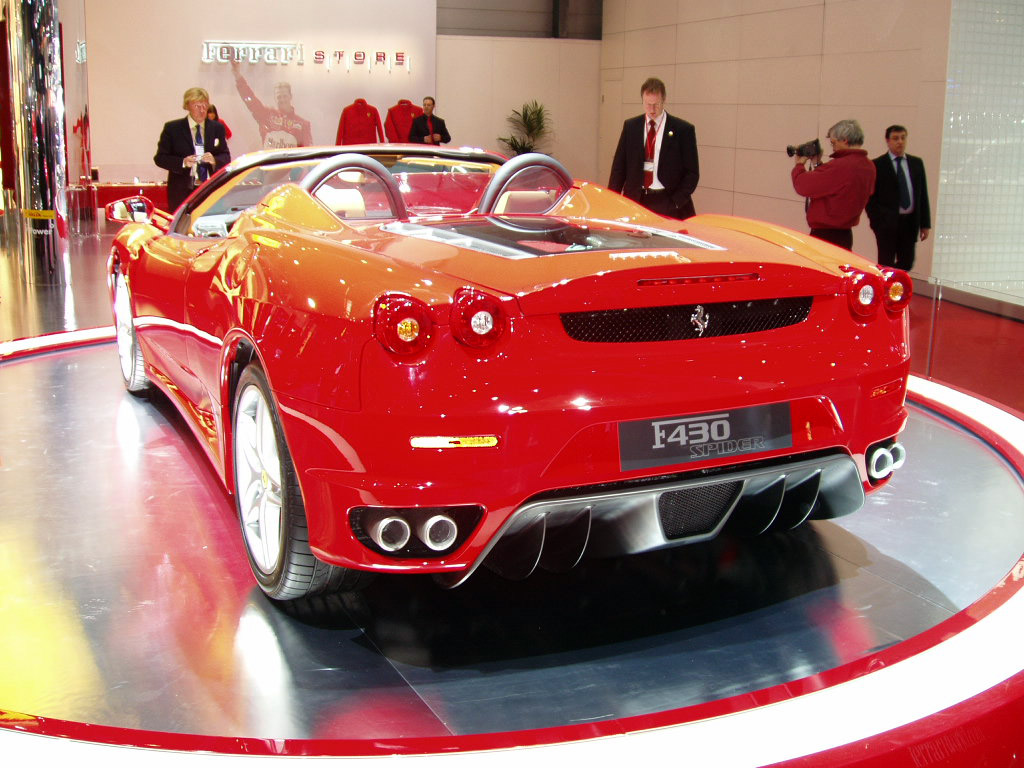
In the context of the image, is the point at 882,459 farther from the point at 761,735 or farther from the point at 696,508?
the point at 761,735

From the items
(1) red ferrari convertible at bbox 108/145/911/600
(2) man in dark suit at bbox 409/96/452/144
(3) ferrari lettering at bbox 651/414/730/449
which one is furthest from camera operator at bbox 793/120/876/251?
(2) man in dark suit at bbox 409/96/452/144

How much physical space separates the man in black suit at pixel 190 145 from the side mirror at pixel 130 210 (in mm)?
4239

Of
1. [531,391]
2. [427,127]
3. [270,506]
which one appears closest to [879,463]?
[531,391]

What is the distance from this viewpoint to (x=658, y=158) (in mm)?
7113

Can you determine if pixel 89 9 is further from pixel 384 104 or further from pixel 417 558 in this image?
pixel 417 558

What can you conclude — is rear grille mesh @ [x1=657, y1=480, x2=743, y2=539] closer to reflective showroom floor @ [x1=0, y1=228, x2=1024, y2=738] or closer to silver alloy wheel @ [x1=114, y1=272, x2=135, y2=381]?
reflective showroom floor @ [x1=0, y1=228, x2=1024, y2=738]

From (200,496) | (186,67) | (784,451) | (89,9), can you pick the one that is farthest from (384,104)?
(784,451)

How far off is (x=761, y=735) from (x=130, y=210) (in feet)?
12.0

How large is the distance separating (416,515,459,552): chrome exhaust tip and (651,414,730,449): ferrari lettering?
470mm

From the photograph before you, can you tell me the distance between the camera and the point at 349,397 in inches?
85.3

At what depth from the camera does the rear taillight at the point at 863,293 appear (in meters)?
2.56

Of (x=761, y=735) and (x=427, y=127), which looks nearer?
(x=761, y=735)

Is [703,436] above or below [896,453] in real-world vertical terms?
above

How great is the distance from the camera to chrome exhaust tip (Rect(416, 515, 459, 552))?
84.7 inches
